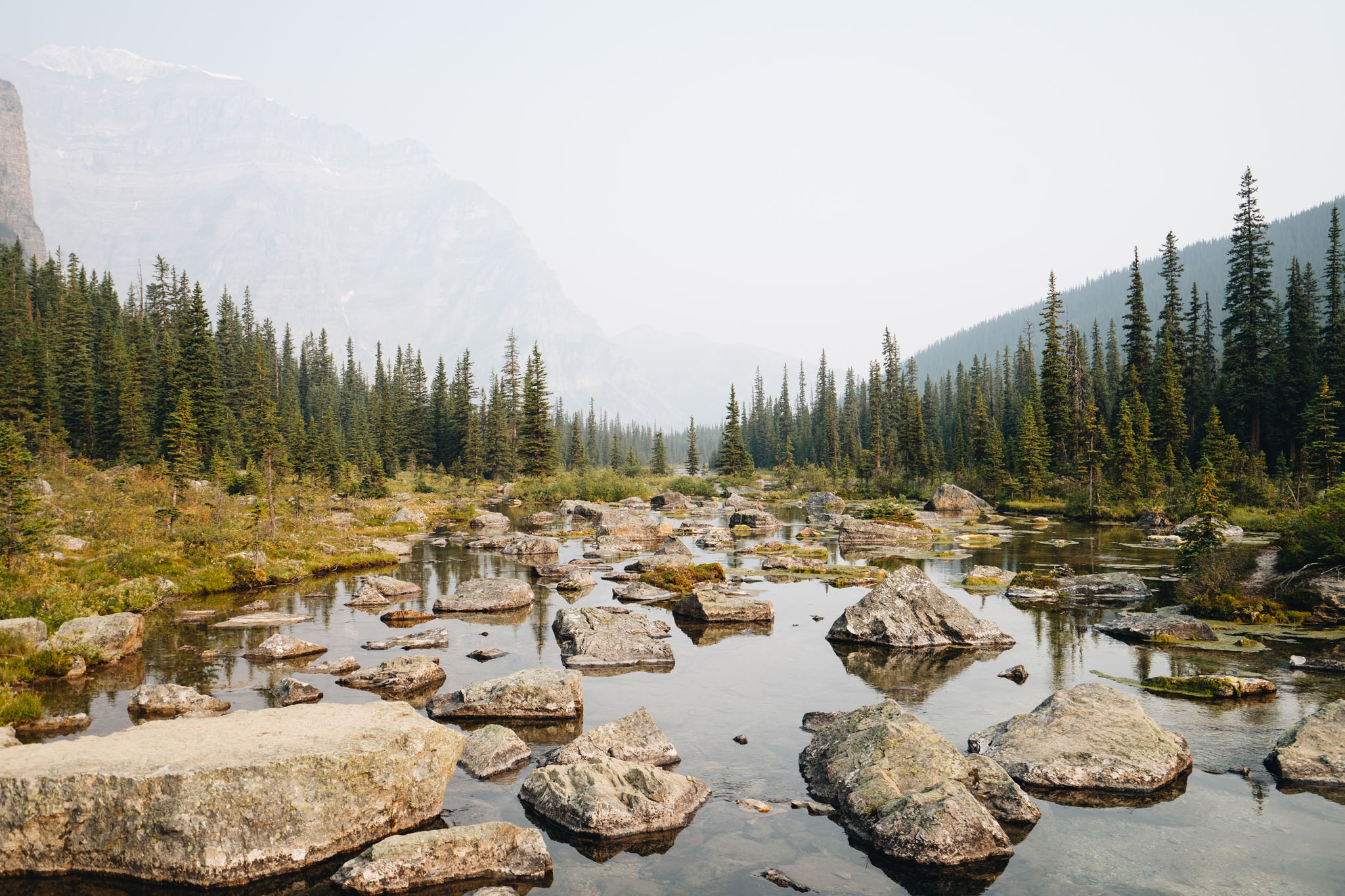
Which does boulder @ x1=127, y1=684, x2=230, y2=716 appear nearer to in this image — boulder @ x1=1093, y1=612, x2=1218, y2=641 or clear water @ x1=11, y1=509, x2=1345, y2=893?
clear water @ x1=11, y1=509, x2=1345, y2=893

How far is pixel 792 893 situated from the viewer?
328 inches

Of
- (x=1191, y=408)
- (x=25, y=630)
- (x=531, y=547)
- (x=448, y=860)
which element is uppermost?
(x=1191, y=408)

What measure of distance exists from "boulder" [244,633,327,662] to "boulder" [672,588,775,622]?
10.6m

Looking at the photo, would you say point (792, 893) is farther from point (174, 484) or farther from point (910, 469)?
point (910, 469)

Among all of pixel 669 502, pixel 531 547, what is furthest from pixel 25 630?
pixel 669 502

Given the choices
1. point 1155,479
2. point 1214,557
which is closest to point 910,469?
point 1155,479

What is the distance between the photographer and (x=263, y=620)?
2161cm

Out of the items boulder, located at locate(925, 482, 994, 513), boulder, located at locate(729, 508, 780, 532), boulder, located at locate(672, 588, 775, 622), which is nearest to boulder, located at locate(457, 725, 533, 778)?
boulder, located at locate(672, 588, 775, 622)

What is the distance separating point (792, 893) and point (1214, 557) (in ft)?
71.2

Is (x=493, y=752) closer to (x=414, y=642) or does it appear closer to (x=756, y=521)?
(x=414, y=642)

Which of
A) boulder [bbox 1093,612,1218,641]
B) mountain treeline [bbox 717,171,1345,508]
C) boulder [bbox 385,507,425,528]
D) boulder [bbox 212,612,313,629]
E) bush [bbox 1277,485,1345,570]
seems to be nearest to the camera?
boulder [bbox 1093,612,1218,641]

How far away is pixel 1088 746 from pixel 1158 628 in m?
10.1

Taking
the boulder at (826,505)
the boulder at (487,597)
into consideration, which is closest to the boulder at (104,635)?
the boulder at (487,597)

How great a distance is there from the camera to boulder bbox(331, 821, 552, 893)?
824cm
